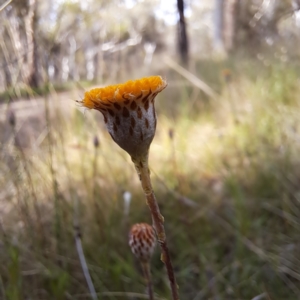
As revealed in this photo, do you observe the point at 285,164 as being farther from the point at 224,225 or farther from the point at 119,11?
the point at 119,11

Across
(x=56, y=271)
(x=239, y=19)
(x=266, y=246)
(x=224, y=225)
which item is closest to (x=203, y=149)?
(x=224, y=225)

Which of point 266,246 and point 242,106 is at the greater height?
point 242,106

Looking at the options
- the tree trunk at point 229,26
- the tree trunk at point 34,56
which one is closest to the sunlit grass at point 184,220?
the tree trunk at point 34,56

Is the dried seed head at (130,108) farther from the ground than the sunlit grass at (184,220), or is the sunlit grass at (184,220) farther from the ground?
the dried seed head at (130,108)

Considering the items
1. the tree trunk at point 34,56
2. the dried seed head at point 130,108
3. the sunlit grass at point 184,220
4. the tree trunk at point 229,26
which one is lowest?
the sunlit grass at point 184,220

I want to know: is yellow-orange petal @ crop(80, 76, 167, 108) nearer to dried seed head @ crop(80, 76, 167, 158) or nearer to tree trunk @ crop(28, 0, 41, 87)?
dried seed head @ crop(80, 76, 167, 158)

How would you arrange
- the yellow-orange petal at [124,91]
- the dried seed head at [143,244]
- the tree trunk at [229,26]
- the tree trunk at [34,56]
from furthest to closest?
the tree trunk at [229,26] → the tree trunk at [34,56] → the dried seed head at [143,244] → the yellow-orange petal at [124,91]

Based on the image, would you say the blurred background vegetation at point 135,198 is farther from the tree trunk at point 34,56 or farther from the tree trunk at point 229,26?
the tree trunk at point 229,26
